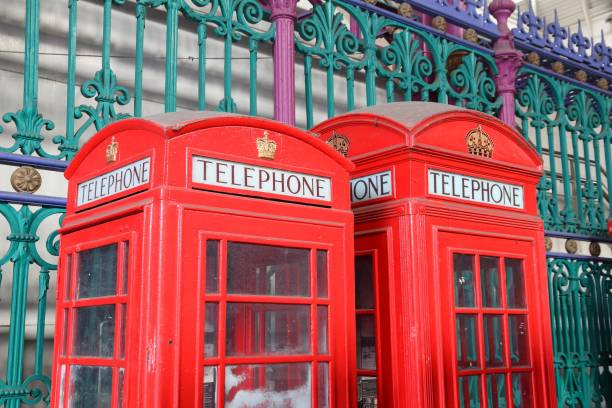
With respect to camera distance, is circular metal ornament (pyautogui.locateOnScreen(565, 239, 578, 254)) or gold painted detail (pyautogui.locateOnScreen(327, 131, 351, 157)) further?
circular metal ornament (pyautogui.locateOnScreen(565, 239, 578, 254))

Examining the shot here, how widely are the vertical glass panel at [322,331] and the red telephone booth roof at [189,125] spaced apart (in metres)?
0.61

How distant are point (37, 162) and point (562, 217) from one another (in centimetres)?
485

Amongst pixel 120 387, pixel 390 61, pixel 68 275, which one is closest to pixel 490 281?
pixel 120 387

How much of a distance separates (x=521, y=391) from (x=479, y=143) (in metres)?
1.20

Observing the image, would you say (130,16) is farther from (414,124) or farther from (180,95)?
(414,124)

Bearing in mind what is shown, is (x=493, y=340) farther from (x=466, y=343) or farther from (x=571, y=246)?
(x=571, y=246)

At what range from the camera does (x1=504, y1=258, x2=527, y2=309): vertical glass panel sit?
11.5 feet

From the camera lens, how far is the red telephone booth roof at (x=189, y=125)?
8.50 ft

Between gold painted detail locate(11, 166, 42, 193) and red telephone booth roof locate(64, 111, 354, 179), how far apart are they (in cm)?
72

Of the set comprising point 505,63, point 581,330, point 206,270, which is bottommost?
point 581,330

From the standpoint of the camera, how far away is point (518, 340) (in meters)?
3.50

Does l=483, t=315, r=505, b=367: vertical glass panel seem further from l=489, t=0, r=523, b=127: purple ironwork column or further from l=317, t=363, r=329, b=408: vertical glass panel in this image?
l=489, t=0, r=523, b=127: purple ironwork column

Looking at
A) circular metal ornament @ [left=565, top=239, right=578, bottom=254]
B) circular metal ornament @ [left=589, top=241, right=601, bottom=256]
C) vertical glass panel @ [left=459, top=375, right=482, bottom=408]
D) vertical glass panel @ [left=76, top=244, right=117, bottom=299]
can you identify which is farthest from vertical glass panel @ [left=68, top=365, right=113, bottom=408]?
circular metal ornament @ [left=589, top=241, right=601, bottom=256]

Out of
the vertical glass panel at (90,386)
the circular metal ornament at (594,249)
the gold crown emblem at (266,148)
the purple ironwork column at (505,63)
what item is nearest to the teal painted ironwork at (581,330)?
the circular metal ornament at (594,249)
